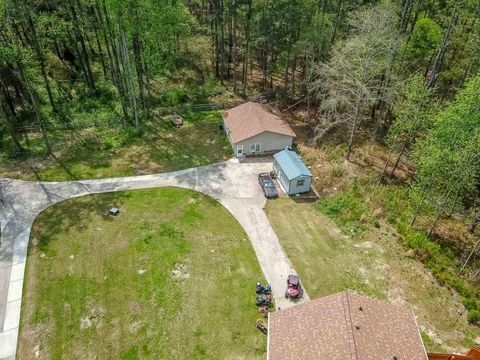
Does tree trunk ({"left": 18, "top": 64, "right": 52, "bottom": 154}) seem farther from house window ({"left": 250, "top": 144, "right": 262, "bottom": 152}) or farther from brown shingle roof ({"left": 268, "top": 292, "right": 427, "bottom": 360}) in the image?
brown shingle roof ({"left": 268, "top": 292, "right": 427, "bottom": 360})

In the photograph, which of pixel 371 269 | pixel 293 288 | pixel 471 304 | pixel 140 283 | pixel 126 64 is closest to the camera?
pixel 471 304

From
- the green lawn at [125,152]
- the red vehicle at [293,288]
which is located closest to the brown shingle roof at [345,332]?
the red vehicle at [293,288]

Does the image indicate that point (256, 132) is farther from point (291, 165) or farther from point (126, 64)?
point (126, 64)

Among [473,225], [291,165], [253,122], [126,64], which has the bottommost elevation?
[473,225]

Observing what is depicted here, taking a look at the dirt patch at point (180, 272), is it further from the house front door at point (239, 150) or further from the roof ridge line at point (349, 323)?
the house front door at point (239, 150)

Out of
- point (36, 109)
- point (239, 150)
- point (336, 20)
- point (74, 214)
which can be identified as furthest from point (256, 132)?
point (36, 109)
